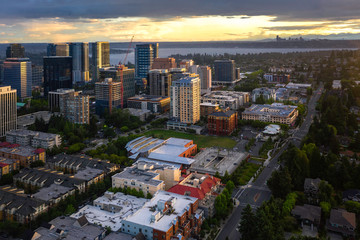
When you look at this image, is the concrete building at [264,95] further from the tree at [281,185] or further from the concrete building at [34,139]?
the tree at [281,185]

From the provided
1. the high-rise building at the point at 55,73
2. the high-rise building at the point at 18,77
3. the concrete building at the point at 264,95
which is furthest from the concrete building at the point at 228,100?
the high-rise building at the point at 18,77

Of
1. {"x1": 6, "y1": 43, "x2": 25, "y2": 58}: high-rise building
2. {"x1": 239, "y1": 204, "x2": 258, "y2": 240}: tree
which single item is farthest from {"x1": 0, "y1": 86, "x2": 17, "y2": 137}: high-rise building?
{"x1": 6, "y1": 43, "x2": 25, "y2": 58}: high-rise building

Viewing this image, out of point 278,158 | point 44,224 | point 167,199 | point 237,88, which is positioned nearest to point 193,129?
point 278,158

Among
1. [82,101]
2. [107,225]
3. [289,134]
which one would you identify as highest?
[82,101]

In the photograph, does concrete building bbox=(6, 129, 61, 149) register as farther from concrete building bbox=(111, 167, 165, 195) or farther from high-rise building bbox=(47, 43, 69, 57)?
high-rise building bbox=(47, 43, 69, 57)

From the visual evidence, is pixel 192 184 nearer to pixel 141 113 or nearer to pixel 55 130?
pixel 55 130

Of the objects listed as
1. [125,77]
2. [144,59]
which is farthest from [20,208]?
[144,59]
